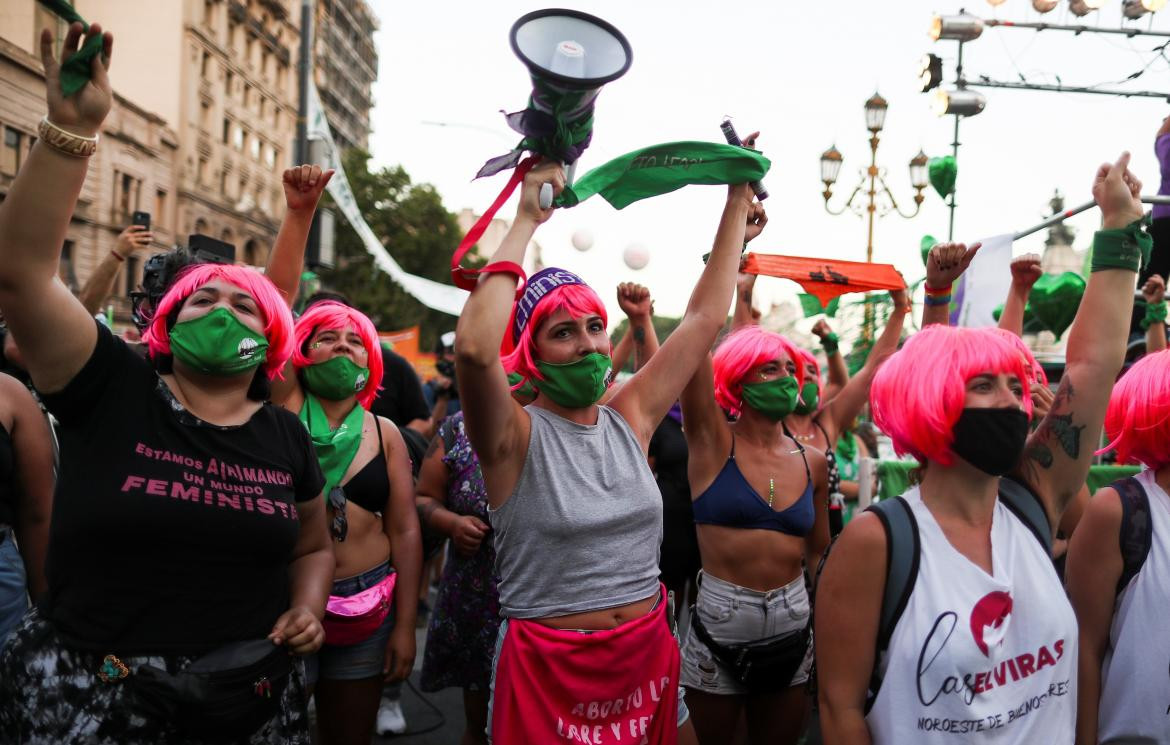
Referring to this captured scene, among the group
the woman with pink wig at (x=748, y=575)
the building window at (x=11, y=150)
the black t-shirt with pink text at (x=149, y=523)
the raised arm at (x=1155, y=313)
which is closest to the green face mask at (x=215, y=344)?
the black t-shirt with pink text at (x=149, y=523)

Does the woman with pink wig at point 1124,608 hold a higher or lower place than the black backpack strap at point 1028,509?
lower

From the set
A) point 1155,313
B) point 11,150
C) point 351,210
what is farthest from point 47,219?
point 11,150

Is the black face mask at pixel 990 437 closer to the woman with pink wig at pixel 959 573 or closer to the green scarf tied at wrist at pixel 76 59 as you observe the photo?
the woman with pink wig at pixel 959 573

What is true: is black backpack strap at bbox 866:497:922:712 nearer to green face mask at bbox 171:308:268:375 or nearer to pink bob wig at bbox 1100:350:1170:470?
pink bob wig at bbox 1100:350:1170:470

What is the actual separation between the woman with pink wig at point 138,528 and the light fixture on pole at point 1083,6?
→ 1234cm

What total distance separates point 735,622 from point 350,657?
145cm

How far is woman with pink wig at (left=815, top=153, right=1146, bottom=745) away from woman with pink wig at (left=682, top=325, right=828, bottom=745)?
1.24 m

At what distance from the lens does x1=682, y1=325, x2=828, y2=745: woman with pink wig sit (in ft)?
10.6

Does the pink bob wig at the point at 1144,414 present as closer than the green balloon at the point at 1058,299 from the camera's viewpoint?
Yes

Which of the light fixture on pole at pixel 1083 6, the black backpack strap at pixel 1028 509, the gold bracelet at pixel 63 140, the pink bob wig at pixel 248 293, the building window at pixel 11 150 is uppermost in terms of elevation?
the building window at pixel 11 150


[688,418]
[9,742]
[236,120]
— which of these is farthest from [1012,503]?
[236,120]

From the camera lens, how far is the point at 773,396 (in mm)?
3557

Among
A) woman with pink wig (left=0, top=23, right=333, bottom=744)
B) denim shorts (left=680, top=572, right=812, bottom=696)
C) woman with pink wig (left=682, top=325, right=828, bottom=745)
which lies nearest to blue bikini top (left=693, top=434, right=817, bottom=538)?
woman with pink wig (left=682, top=325, right=828, bottom=745)

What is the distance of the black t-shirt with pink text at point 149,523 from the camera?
2010mm
